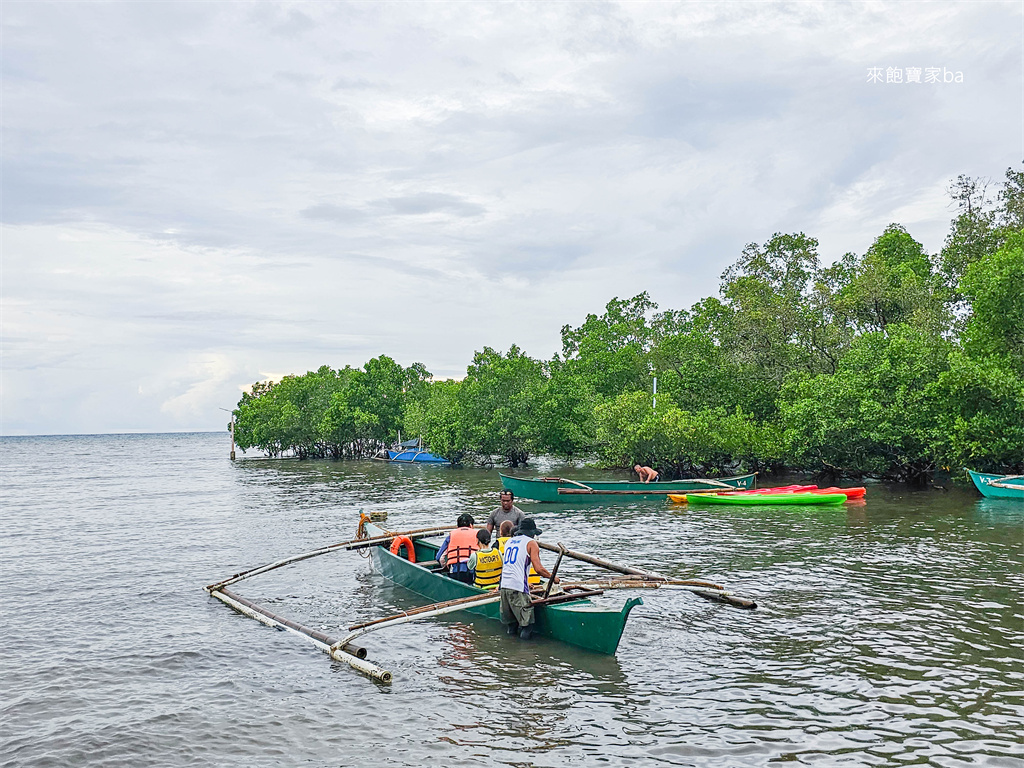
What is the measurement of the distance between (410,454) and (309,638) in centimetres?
5585

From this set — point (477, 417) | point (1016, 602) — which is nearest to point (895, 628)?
point (1016, 602)

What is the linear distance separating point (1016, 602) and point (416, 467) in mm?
50082

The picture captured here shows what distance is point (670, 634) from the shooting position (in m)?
12.7

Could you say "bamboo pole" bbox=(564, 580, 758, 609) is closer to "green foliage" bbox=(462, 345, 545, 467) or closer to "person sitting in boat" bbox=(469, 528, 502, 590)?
"person sitting in boat" bbox=(469, 528, 502, 590)

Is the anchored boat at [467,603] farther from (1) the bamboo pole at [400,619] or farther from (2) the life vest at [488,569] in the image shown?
(2) the life vest at [488,569]

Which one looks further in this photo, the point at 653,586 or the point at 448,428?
the point at 448,428

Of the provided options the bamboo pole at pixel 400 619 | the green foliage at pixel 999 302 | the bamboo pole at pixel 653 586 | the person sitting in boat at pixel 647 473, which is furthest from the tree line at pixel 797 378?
the bamboo pole at pixel 400 619

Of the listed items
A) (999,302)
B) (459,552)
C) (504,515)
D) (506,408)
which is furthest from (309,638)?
(506,408)

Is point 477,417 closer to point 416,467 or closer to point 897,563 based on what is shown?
point 416,467

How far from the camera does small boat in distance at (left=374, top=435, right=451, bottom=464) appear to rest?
65.9 metres

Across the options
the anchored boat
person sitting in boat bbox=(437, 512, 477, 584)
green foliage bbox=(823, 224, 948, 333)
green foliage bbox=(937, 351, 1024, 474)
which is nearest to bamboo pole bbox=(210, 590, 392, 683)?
the anchored boat

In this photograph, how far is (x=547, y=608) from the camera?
39.9ft

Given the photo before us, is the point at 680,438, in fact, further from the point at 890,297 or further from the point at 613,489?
the point at 890,297

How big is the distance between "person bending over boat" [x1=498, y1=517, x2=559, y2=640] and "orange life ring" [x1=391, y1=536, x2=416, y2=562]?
222 inches
